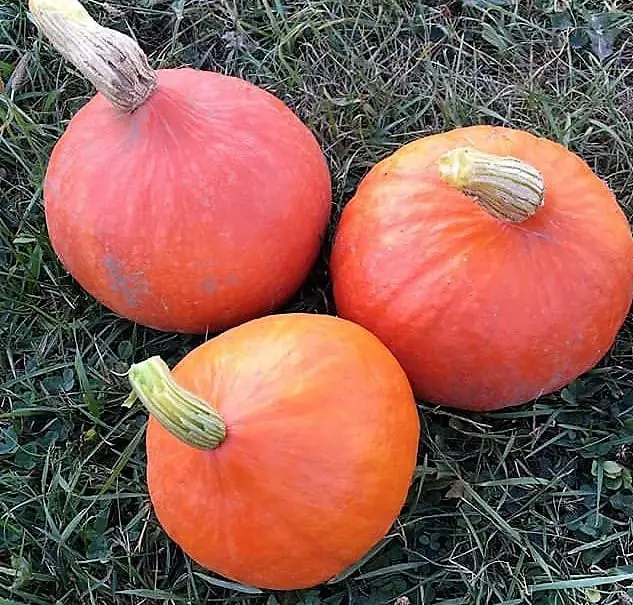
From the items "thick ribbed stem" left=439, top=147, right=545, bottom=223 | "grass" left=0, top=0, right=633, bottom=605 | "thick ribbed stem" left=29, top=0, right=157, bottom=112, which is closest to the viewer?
"thick ribbed stem" left=439, top=147, right=545, bottom=223

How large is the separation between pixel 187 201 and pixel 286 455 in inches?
26.1

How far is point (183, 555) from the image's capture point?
2.43 metres

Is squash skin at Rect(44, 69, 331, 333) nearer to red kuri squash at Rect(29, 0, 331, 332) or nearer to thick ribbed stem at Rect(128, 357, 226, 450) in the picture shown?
red kuri squash at Rect(29, 0, 331, 332)

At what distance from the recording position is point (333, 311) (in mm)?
2688

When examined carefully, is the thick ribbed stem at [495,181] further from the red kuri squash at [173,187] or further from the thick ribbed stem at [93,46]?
the thick ribbed stem at [93,46]

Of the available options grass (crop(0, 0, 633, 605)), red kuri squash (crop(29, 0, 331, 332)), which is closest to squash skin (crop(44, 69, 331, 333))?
red kuri squash (crop(29, 0, 331, 332))

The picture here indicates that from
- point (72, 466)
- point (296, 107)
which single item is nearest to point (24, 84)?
point (296, 107)

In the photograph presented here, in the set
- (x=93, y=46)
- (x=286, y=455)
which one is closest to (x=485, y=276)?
(x=286, y=455)

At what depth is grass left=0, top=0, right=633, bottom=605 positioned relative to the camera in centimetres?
238

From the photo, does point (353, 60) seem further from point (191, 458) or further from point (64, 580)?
point (64, 580)

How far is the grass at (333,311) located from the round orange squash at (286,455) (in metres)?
0.33

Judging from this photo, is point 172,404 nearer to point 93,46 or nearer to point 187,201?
point 187,201

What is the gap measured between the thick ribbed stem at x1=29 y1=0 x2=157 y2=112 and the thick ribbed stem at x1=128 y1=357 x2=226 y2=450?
72 cm

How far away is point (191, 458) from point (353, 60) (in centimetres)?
162
